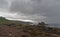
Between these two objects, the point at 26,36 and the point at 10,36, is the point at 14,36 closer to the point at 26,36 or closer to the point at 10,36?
the point at 10,36

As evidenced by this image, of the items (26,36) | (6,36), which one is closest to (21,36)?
(26,36)

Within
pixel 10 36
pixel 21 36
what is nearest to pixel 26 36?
pixel 21 36

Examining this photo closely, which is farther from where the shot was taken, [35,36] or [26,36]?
[35,36]

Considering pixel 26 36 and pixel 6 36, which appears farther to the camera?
pixel 26 36

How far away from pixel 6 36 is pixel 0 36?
1.46 m

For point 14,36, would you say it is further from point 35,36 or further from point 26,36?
point 35,36

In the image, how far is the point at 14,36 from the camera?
39.8 metres

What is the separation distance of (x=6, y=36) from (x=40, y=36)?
430 inches

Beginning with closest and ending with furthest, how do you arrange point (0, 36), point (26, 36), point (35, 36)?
point (0, 36), point (26, 36), point (35, 36)

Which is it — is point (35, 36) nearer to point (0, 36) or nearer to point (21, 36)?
point (21, 36)

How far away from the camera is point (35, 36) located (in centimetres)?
4512

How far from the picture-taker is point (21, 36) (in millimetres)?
41656

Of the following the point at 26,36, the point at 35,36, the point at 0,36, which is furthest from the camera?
the point at 35,36

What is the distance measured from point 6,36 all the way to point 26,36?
559cm
